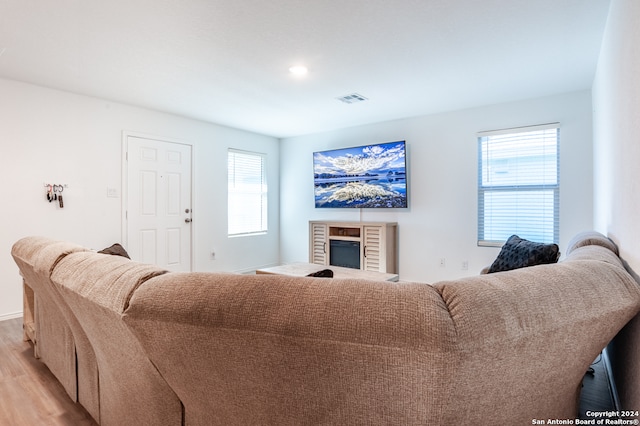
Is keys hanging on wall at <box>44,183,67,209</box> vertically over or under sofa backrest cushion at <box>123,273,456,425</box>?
over

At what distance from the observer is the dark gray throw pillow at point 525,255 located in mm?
2227

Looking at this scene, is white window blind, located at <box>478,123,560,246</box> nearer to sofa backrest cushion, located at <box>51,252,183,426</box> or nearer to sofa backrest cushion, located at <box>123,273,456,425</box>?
sofa backrest cushion, located at <box>123,273,456,425</box>

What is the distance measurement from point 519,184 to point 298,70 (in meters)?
2.87

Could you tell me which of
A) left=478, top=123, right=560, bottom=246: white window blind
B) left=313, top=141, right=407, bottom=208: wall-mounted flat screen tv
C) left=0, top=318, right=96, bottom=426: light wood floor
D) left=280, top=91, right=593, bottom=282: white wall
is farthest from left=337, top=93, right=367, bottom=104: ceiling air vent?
left=0, top=318, right=96, bottom=426: light wood floor

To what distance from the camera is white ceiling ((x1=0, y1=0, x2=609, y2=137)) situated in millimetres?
2168

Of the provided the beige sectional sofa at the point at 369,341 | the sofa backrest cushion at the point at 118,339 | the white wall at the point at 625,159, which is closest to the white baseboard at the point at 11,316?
the sofa backrest cushion at the point at 118,339

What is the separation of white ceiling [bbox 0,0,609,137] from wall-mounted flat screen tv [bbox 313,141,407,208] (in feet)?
3.03

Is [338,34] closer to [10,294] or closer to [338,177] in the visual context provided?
[338,177]

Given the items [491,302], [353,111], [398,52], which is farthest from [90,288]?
[353,111]

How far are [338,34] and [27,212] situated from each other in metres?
3.51

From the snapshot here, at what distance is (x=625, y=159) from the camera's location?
64.7 inches

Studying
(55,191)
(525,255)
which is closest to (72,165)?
(55,191)

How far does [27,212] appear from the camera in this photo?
3.46 metres

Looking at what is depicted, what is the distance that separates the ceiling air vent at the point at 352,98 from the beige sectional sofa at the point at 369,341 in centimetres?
312
